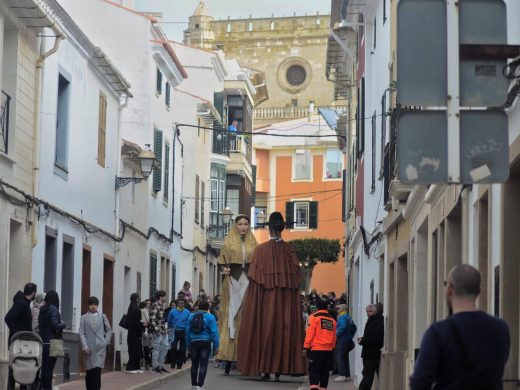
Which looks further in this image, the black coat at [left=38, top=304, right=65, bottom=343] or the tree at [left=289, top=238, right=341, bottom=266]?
the tree at [left=289, top=238, right=341, bottom=266]

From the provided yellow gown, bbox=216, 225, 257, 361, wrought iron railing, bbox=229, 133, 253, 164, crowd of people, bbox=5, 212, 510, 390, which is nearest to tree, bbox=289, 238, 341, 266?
wrought iron railing, bbox=229, 133, 253, 164

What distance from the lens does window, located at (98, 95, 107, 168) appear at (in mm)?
28766

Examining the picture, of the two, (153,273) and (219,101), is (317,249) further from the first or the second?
(153,273)

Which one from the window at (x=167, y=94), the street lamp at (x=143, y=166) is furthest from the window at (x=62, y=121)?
the window at (x=167, y=94)

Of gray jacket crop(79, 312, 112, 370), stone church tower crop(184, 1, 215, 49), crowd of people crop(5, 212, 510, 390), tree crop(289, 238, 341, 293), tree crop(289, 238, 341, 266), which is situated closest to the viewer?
gray jacket crop(79, 312, 112, 370)

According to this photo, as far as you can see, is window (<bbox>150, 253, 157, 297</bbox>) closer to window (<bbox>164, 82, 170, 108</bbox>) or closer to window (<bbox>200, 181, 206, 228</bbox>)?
window (<bbox>164, 82, 170, 108</bbox>)

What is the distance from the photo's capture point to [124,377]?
86.6 feet

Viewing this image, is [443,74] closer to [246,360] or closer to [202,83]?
[246,360]

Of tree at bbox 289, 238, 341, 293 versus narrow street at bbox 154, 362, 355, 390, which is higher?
tree at bbox 289, 238, 341, 293

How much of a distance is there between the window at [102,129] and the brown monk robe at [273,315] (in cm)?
546

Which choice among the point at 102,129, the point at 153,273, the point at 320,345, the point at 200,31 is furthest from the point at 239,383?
the point at 200,31

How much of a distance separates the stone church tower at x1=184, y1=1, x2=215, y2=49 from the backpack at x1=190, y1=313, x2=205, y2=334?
52.4 m

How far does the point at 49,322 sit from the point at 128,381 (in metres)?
5.86

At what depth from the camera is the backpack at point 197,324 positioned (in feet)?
71.3
